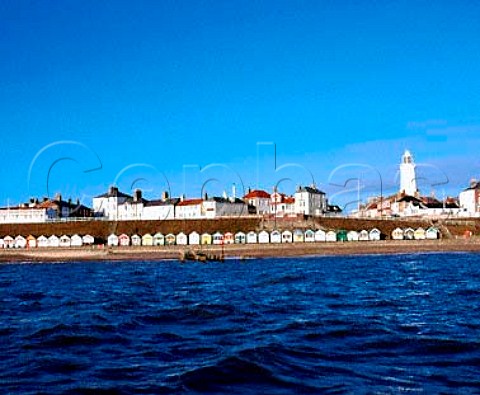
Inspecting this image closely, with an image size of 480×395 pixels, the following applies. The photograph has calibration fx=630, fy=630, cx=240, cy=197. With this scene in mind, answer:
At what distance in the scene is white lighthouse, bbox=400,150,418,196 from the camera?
155938 millimetres

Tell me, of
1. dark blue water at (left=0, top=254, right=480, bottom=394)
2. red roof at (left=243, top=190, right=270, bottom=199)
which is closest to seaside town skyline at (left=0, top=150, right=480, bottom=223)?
A: red roof at (left=243, top=190, right=270, bottom=199)

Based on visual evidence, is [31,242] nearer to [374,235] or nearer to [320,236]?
[320,236]

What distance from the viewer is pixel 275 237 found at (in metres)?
104

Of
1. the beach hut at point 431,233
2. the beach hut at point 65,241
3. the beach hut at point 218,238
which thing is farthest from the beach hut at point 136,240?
the beach hut at point 431,233

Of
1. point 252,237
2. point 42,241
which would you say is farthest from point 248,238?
point 42,241

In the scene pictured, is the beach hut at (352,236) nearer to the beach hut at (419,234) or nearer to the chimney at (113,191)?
the beach hut at (419,234)

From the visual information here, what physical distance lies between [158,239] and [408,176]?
77.7 metres

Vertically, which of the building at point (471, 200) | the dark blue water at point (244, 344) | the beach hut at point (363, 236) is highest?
the building at point (471, 200)

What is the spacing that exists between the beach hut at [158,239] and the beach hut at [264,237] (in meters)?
16.2

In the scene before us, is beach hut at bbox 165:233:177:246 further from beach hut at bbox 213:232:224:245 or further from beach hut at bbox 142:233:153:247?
beach hut at bbox 213:232:224:245

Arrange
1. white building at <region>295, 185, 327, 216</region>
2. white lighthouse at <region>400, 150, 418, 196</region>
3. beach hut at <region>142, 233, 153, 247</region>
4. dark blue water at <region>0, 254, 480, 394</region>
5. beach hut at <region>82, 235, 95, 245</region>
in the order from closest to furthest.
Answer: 1. dark blue water at <region>0, 254, 480, 394</region>
2. beach hut at <region>142, 233, 153, 247</region>
3. beach hut at <region>82, 235, 95, 245</region>
4. white building at <region>295, 185, 327, 216</region>
5. white lighthouse at <region>400, 150, 418, 196</region>

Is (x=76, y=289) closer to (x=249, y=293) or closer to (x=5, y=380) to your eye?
(x=249, y=293)

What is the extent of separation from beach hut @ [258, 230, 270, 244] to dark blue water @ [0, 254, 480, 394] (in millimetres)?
76553

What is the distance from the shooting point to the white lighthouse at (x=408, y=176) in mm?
155938
